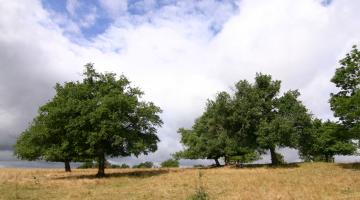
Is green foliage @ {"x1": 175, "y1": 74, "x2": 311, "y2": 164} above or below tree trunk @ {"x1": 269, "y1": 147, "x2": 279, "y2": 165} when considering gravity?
above

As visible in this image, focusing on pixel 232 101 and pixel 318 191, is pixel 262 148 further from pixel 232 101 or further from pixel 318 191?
pixel 318 191

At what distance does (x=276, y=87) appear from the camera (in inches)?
2302

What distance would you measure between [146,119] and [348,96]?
78.8ft

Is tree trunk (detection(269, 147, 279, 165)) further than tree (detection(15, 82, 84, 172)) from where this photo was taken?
Yes

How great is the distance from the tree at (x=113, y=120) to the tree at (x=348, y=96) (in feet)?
69.3

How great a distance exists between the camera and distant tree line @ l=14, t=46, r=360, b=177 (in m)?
47.0

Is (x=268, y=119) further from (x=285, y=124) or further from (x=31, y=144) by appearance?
(x=31, y=144)

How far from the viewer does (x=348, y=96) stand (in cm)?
4759

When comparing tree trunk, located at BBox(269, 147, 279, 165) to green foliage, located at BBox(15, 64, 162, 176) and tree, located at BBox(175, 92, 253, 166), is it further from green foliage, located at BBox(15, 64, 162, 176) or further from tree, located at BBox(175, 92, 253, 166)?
green foliage, located at BBox(15, 64, 162, 176)

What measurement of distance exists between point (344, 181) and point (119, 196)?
18.5 meters

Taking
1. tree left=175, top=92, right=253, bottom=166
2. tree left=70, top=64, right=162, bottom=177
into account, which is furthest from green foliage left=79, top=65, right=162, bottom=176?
tree left=175, top=92, right=253, bottom=166

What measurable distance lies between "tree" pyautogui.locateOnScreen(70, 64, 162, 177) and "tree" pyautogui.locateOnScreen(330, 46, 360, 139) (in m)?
21.1

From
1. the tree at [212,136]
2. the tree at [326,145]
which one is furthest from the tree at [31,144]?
the tree at [326,145]

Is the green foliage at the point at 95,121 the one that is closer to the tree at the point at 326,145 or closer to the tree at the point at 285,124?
the tree at the point at 285,124
